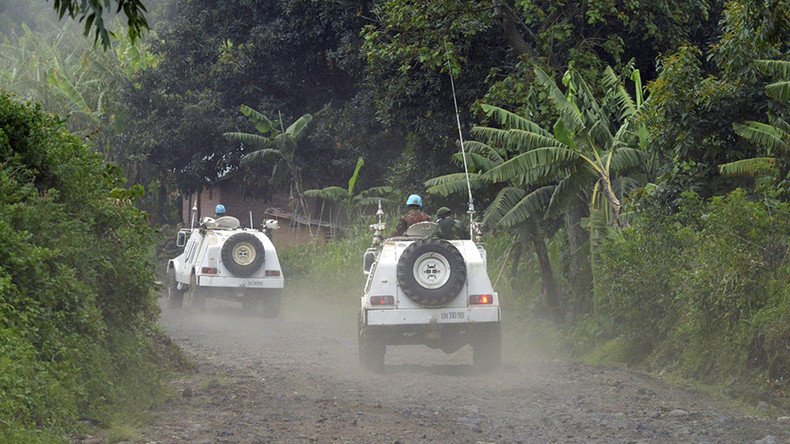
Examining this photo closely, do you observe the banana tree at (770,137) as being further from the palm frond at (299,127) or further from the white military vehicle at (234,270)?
the palm frond at (299,127)

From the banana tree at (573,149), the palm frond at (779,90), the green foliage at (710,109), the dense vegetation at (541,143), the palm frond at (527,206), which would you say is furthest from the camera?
the palm frond at (527,206)

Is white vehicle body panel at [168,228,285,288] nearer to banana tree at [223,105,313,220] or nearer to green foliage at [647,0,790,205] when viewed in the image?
banana tree at [223,105,313,220]

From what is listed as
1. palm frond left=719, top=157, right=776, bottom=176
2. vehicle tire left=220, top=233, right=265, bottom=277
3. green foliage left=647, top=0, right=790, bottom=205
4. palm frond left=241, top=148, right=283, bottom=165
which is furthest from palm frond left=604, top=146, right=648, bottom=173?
palm frond left=241, top=148, right=283, bottom=165

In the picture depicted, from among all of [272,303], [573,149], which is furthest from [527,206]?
[272,303]

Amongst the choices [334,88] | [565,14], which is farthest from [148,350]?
[334,88]

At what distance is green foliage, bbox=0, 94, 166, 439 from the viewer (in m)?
8.85

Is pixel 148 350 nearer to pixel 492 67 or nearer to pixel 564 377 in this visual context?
pixel 564 377

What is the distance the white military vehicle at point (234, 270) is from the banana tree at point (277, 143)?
957 centimetres

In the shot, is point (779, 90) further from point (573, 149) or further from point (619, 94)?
point (619, 94)

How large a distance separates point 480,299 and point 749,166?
3.90m

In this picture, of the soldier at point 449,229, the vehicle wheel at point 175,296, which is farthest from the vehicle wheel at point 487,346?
the vehicle wheel at point 175,296

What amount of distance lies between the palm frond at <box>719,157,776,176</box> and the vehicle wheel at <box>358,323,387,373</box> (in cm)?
507

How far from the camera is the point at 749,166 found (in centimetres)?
1518

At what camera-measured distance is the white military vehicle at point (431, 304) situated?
14609 mm
